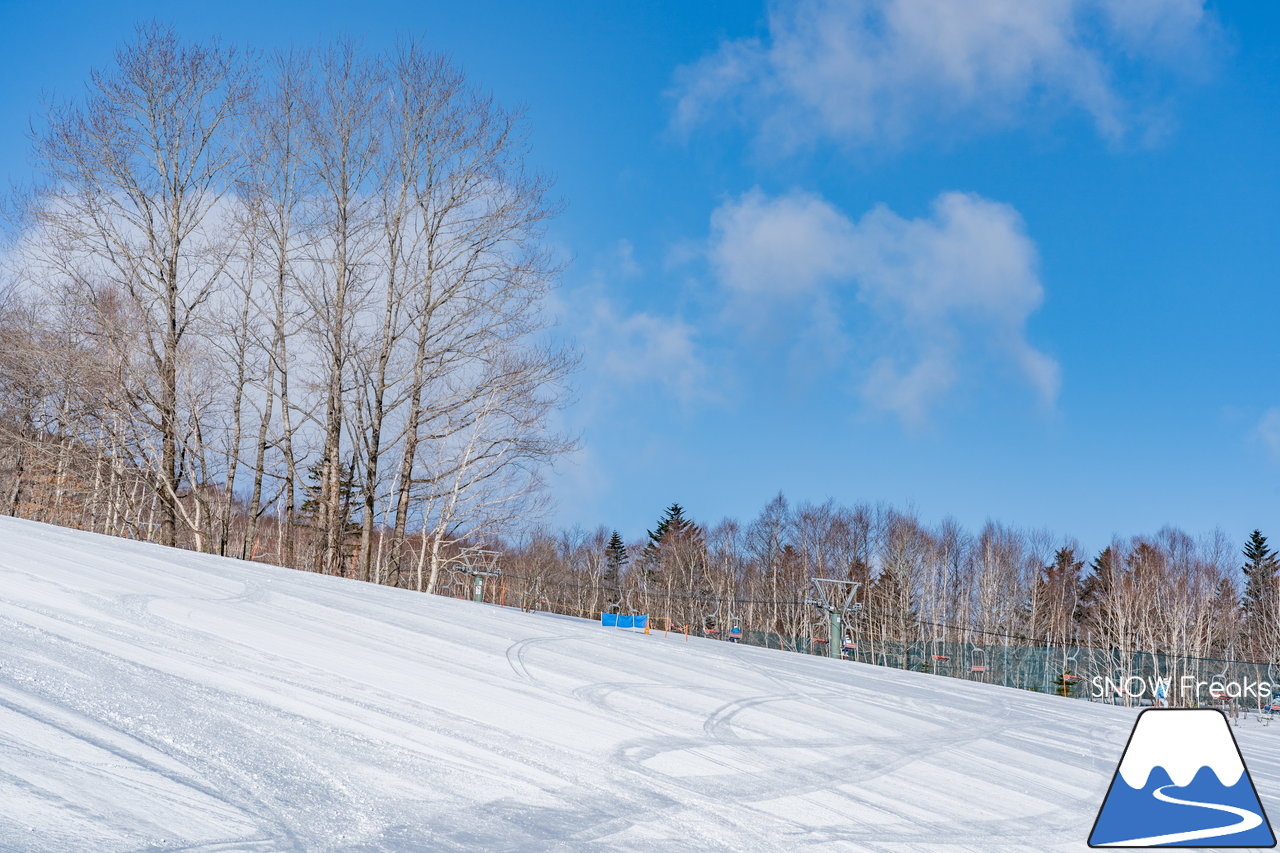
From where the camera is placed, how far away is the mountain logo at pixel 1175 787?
8.36 ft

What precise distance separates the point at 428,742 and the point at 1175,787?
2877 millimetres

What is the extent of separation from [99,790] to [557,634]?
528 cm

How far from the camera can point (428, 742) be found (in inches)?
149

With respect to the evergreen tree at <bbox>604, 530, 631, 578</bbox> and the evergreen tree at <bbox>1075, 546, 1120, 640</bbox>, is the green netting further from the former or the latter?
the evergreen tree at <bbox>604, 530, 631, 578</bbox>

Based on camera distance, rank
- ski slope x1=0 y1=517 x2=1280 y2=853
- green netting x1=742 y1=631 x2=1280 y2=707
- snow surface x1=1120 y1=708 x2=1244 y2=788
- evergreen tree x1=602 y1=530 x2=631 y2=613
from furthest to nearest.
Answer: evergreen tree x1=602 y1=530 x2=631 y2=613, green netting x1=742 y1=631 x2=1280 y2=707, ski slope x1=0 y1=517 x2=1280 y2=853, snow surface x1=1120 y1=708 x2=1244 y2=788

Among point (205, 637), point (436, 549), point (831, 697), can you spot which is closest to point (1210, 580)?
point (436, 549)

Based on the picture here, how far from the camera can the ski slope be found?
274 cm

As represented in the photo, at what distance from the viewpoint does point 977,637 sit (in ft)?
181

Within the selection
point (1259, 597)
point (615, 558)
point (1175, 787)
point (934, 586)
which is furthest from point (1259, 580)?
point (1175, 787)

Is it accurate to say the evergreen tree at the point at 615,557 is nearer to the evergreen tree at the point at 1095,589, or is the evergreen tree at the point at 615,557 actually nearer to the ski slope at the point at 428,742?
the evergreen tree at the point at 1095,589

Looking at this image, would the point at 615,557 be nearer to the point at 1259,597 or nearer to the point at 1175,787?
the point at 1259,597

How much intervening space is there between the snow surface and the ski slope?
122 cm

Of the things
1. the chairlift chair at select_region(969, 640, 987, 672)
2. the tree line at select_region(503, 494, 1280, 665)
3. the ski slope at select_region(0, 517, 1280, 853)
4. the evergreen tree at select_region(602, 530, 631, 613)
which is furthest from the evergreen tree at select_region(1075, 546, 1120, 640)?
the ski slope at select_region(0, 517, 1280, 853)

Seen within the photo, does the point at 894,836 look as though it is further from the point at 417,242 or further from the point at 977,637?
the point at 977,637
